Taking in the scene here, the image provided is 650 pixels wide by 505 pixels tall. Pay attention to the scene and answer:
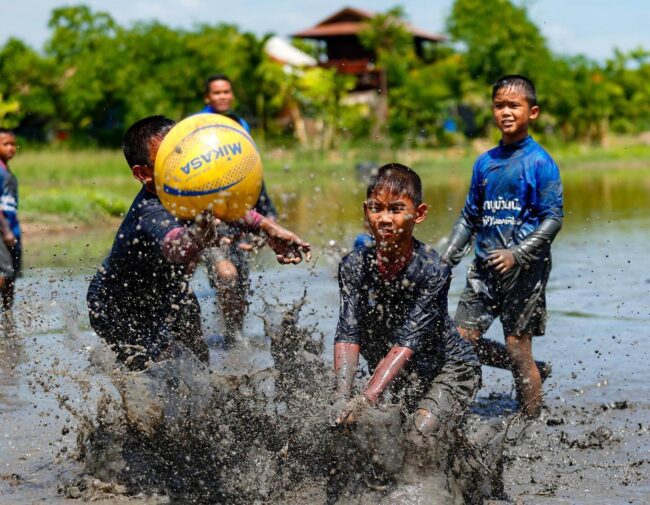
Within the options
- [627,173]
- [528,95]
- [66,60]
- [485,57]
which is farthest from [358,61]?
[528,95]

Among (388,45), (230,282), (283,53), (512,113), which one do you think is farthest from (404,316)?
(283,53)

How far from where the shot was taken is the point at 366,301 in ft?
15.9

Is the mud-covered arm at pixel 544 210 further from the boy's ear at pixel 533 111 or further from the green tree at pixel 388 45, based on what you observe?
the green tree at pixel 388 45

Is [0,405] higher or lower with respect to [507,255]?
lower

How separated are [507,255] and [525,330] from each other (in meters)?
0.54

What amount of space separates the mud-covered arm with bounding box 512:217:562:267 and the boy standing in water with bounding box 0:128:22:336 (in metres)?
4.72

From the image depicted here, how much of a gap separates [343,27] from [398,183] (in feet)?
201

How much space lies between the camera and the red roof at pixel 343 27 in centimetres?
6338

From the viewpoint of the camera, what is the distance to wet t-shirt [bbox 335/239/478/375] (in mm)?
4762

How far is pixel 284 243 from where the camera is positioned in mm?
5227

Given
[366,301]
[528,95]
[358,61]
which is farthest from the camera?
[358,61]

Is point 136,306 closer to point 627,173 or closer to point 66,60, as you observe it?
point 627,173

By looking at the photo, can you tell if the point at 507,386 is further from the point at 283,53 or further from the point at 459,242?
the point at 283,53

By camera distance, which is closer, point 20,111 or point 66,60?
point 20,111
